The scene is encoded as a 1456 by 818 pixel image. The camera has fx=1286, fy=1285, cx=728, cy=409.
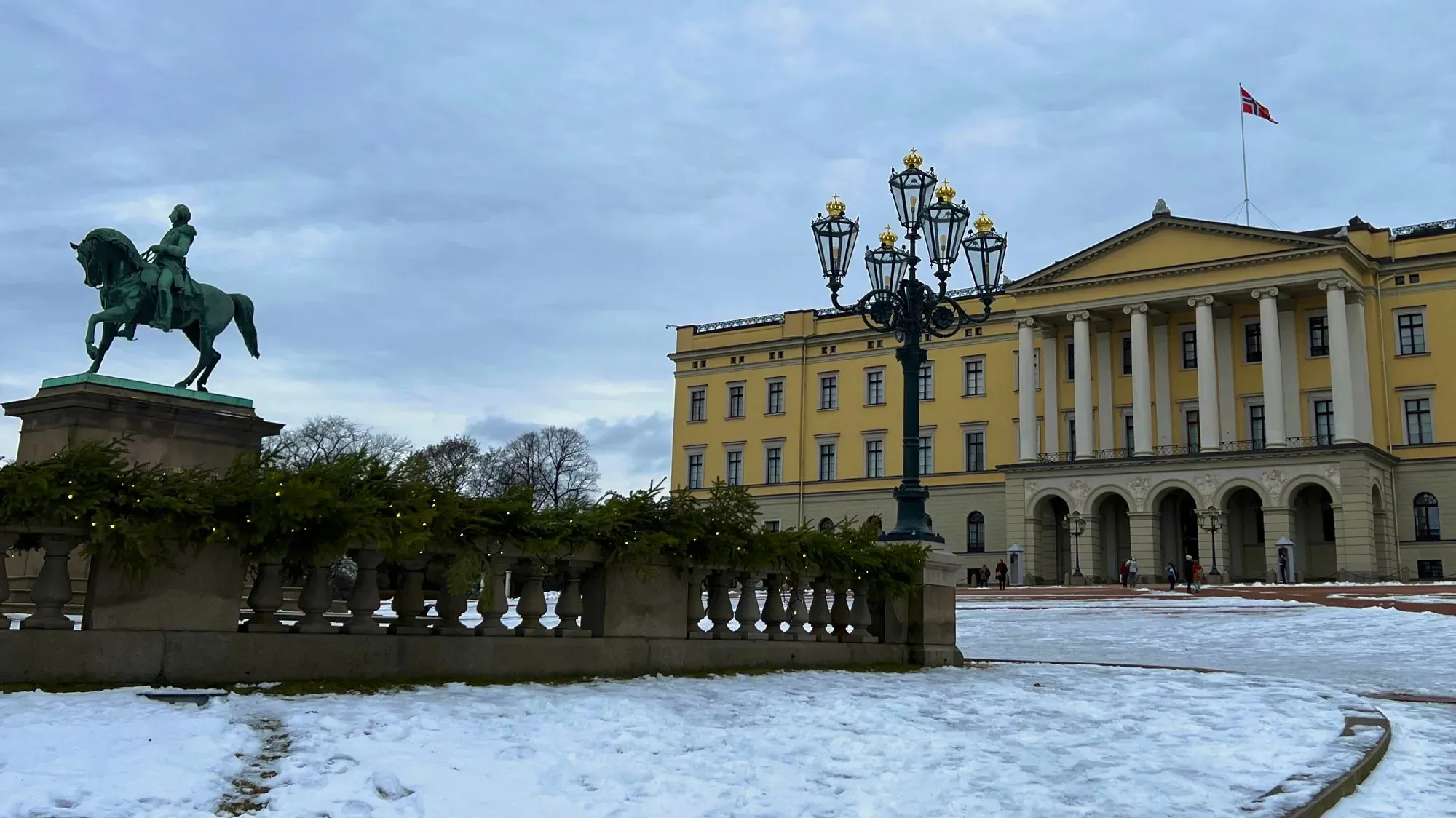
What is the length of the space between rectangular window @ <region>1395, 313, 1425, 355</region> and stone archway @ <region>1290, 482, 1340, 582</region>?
292 inches

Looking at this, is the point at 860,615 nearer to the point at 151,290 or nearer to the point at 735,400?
the point at 151,290

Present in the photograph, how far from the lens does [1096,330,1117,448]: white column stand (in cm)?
6253

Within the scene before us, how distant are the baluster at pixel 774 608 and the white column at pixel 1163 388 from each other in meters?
52.9

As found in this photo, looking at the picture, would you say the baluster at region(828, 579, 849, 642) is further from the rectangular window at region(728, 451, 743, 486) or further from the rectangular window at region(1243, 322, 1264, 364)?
the rectangular window at region(728, 451, 743, 486)

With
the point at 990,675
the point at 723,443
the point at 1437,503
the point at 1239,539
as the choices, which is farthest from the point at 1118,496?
the point at 990,675

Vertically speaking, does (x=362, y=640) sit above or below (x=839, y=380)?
below

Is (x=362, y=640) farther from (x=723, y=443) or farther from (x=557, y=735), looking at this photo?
(x=723, y=443)

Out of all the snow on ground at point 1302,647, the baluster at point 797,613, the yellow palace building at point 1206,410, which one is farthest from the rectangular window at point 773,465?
the baluster at point 797,613

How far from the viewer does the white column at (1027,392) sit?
207ft

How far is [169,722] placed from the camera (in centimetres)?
630

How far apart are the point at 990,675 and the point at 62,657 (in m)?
8.57

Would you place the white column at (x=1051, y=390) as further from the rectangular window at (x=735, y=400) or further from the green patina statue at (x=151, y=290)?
the green patina statue at (x=151, y=290)

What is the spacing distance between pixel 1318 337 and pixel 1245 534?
955cm

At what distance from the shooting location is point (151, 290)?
20.1m
